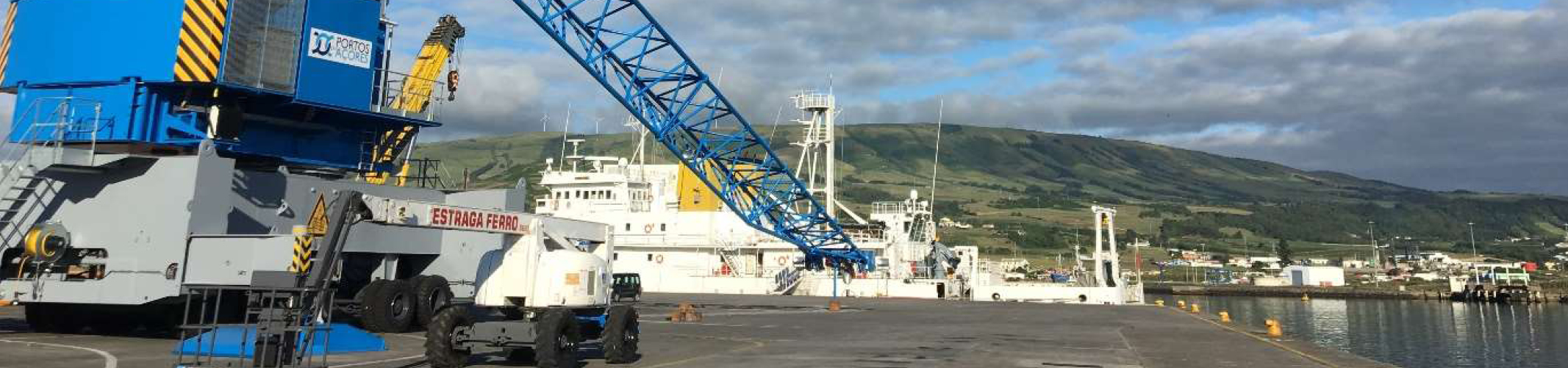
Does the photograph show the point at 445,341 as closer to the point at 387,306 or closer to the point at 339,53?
the point at 387,306

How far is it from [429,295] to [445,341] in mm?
6786

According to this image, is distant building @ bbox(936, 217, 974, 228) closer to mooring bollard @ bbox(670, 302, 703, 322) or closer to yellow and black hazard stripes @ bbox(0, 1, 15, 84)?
mooring bollard @ bbox(670, 302, 703, 322)

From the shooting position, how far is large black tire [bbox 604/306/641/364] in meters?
14.7

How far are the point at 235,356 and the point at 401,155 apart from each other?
10.9 meters

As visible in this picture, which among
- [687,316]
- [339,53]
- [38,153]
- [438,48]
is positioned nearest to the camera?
[38,153]

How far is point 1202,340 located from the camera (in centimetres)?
2206

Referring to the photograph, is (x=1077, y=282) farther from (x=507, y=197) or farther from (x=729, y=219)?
(x=507, y=197)

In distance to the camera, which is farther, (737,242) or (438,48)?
(737,242)

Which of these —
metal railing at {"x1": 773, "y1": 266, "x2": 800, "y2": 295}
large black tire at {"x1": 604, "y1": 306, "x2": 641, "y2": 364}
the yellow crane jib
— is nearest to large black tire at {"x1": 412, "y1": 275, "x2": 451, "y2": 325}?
large black tire at {"x1": 604, "y1": 306, "x2": 641, "y2": 364}

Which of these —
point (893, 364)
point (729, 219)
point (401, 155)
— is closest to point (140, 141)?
point (401, 155)

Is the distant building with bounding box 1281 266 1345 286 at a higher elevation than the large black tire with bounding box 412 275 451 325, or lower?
higher

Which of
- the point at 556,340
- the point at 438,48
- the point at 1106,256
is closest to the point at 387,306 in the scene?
the point at 556,340

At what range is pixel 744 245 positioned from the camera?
2142 inches

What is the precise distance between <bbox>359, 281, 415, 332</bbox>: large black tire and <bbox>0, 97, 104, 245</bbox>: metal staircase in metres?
5.17
